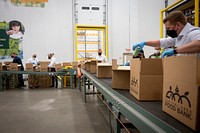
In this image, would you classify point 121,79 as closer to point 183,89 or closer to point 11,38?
point 183,89

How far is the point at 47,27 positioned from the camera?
866 cm

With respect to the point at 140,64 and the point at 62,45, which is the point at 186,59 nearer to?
the point at 140,64

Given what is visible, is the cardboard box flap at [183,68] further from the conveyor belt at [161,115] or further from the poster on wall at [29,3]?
the poster on wall at [29,3]

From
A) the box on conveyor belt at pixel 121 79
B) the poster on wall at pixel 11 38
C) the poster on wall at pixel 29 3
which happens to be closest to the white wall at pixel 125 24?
the poster on wall at pixel 29 3

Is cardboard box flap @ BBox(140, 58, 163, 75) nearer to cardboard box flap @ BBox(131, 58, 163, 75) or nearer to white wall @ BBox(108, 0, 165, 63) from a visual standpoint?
cardboard box flap @ BBox(131, 58, 163, 75)

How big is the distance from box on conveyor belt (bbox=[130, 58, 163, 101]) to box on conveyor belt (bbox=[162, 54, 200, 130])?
0.63 ft

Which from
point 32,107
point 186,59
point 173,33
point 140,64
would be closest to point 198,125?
point 186,59

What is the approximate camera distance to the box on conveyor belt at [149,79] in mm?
1241

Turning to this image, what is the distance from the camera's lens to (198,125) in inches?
30.8

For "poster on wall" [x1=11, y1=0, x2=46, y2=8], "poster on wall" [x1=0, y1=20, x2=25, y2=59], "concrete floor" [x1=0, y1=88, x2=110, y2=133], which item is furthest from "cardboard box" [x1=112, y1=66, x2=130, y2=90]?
"poster on wall" [x1=11, y1=0, x2=46, y2=8]

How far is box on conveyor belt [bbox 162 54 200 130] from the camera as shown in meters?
0.78

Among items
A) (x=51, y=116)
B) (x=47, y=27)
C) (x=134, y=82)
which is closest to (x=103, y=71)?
(x=134, y=82)

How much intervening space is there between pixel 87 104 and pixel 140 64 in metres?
3.07

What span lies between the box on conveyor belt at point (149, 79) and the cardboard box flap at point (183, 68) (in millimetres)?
194
